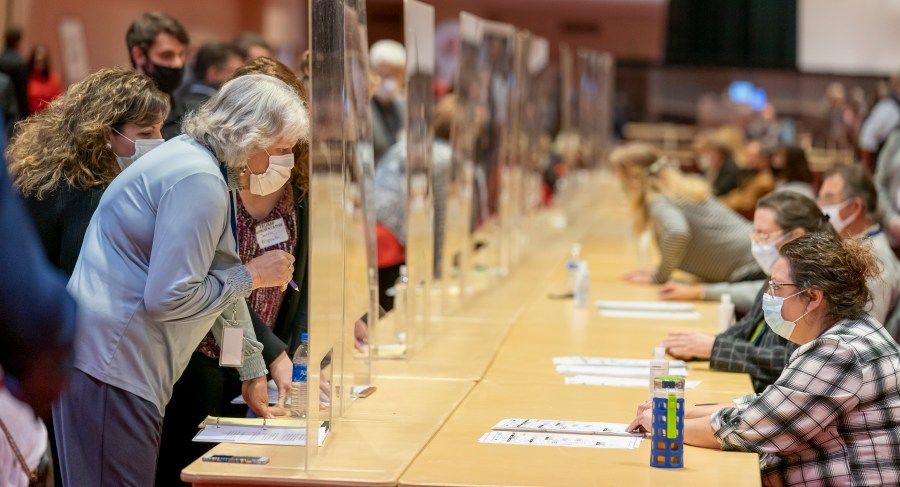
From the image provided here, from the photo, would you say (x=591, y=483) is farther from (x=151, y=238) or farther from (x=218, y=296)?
(x=151, y=238)

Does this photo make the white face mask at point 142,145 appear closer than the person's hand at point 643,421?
No

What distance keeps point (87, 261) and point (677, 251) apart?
142 inches

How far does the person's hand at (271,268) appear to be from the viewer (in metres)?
2.83

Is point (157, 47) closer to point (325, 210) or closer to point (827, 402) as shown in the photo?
point (325, 210)

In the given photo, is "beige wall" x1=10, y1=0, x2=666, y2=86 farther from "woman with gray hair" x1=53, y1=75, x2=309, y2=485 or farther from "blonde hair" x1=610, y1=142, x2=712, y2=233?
"woman with gray hair" x1=53, y1=75, x2=309, y2=485

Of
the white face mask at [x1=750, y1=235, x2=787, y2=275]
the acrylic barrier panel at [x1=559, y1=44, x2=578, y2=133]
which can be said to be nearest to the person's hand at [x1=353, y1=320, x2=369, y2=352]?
the white face mask at [x1=750, y1=235, x2=787, y2=275]

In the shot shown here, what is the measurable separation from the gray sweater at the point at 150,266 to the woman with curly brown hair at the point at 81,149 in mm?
284

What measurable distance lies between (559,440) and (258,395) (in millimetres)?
743

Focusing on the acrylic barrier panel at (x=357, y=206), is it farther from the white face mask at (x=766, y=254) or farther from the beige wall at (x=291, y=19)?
the beige wall at (x=291, y=19)

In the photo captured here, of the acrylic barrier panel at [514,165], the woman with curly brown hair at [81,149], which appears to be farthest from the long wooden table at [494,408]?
the acrylic barrier panel at [514,165]

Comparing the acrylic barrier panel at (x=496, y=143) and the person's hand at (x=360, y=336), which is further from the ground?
the acrylic barrier panel at (x=496, y=143)

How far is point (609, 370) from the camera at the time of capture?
12.4 feet

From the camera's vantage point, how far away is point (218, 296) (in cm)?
270

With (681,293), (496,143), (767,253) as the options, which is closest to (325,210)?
(767,253)
